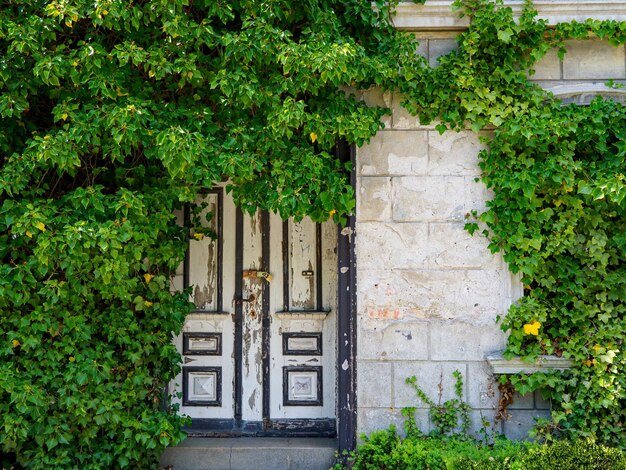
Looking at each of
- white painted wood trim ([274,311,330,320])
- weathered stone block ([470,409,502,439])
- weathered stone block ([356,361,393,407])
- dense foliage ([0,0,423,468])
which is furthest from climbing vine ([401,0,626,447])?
white painted wood trim ([274,311,330,320])

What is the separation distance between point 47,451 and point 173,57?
295 cm

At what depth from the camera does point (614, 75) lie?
5727 millimetres

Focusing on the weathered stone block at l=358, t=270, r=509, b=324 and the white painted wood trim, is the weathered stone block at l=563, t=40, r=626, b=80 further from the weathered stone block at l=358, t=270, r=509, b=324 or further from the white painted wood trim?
the white painted wood trim

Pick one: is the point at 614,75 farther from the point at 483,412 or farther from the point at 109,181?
the point at 109,181

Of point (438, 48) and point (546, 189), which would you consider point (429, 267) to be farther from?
point (438, 48)

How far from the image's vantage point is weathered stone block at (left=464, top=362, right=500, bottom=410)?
5570 millimetres

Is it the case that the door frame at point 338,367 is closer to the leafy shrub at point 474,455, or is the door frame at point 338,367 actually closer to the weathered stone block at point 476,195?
the leafy shrub at point 474,455

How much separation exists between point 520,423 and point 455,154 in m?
2.12

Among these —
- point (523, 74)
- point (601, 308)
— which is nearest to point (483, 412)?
point (601, 308)

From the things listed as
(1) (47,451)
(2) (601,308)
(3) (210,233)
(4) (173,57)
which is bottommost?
(1) (47,451)

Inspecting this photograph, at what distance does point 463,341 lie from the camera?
5.61 metres

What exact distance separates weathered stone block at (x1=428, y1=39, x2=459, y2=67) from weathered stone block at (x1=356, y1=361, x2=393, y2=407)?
239 cm

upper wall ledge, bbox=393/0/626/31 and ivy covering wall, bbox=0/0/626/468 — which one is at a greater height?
upper wall ledge, bbox=393/0/626/31

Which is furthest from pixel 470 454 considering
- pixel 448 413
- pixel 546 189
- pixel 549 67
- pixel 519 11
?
pixel 519 11
